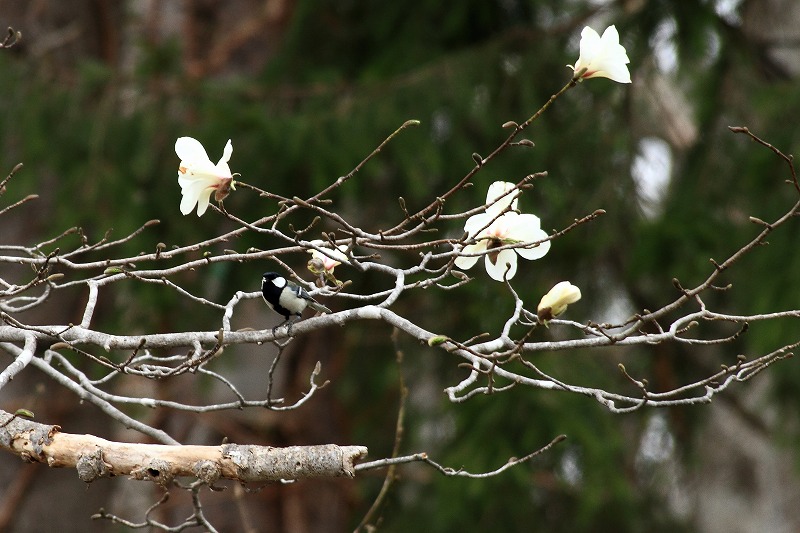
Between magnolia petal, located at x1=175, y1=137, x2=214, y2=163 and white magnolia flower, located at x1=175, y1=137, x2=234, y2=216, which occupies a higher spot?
magnolia petal, located at x1=175, y1=137, x2=214, y2=163

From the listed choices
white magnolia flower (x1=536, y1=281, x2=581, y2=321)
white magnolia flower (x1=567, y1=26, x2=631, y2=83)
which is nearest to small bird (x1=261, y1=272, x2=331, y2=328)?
white magnolia flower (x1=536, y1=281, x2=581, y2=321)

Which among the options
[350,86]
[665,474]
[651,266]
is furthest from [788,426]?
[350,86]

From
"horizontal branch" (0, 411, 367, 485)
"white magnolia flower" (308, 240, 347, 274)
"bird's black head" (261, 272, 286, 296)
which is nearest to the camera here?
"horizontal branch" (0, 411, 367, 485)

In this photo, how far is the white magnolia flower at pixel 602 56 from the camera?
6.43 feet

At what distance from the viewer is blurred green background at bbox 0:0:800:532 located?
14.4 ft

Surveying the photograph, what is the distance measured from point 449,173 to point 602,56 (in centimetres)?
279

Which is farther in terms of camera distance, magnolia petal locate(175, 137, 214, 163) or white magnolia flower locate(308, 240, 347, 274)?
white magnolia flower locate(308, 240, 347, 274)

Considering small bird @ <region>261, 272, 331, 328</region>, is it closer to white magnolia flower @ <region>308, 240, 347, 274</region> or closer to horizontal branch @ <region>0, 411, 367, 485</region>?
white magnolia flower @ <region>308, 240, 347, 274</region>

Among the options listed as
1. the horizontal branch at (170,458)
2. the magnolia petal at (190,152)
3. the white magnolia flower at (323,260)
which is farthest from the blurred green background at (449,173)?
the magnolia petal at (190,152)

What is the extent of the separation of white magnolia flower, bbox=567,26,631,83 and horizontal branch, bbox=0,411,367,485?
34.9 inches

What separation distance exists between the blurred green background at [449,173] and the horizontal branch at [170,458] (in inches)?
75.6

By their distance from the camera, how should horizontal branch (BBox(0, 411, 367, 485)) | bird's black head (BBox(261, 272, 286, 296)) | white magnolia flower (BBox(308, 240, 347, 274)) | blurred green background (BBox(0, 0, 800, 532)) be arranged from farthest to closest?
blurred green background (BBox(0, 0, 800, 532)), bird's black head (BBox(261, 272, 286, 296)), white magnolia flower (BBox(308, 240, 347, 274)), horizontal branch (BBox(0, 411, 367, 485))

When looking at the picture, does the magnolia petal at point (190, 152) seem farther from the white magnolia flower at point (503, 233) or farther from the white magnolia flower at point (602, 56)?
the white magnolia flower at point (602, 56)

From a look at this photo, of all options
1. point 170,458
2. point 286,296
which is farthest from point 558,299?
point 170,458
